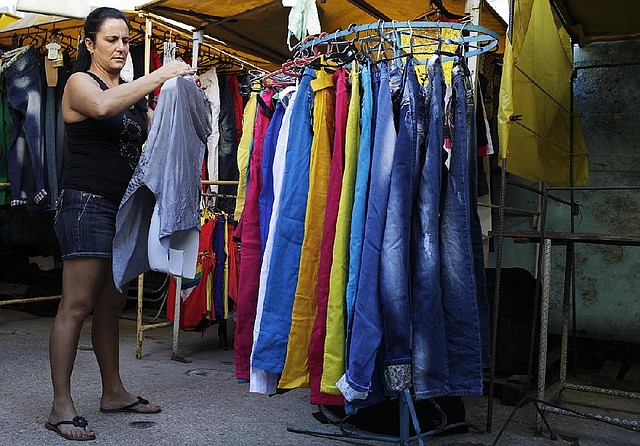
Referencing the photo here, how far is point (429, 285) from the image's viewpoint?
2.22 metres

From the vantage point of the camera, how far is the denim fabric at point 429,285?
2.22 m

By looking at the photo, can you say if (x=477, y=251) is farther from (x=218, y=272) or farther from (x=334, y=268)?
(x=218, y=272)

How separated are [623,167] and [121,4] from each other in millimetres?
4176

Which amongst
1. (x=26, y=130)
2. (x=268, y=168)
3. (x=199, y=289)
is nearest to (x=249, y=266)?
(x=268, y=168)

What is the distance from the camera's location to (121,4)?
5.12m

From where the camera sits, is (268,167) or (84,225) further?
(84,225)

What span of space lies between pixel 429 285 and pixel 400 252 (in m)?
0.16

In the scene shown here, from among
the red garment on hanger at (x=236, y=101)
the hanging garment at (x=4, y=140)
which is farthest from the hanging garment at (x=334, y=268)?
the hanging garment at (x=4, y=140)

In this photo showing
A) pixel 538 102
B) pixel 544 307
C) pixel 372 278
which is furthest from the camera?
pixel 538 102

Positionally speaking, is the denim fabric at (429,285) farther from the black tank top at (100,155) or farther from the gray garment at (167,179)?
the black tank top at (100,155)

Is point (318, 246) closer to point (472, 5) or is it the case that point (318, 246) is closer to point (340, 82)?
point (340, 82)

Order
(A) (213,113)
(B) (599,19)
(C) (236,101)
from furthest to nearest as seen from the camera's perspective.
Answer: (C) (236,101) → (A) (213,113) → (B) (599,19)

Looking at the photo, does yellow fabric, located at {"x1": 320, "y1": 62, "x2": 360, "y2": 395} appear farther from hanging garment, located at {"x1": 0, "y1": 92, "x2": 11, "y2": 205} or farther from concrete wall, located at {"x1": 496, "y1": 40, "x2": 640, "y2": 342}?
hanging garment, located at {"x1": 0, "y1": 92, "x2": 11, "y2": 205}

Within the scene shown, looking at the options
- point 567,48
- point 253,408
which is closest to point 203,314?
point 253,408
